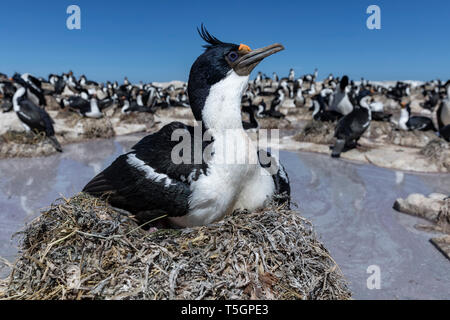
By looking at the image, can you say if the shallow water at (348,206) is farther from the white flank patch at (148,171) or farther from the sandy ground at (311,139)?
the white flank patch at (148,171)

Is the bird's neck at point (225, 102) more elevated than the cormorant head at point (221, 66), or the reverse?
the cormorant head at point (221, 66)

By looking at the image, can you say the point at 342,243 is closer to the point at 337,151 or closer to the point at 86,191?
the point at 86,191

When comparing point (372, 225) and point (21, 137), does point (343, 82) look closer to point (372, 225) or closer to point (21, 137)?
point (372, 225)

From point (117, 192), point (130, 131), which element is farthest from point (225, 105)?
point (130, 131)

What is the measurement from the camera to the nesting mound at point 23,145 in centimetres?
1122

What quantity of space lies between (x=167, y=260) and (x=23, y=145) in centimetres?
1115

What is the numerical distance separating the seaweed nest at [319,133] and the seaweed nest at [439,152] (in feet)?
12.3

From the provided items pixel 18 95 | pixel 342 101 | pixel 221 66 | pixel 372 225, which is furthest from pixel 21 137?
pixel 342 101

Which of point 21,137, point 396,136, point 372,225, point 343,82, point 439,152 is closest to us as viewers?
point 372,225

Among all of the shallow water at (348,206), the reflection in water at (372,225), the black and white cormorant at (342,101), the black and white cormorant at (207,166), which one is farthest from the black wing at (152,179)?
the black and white cormorant at (342,101)

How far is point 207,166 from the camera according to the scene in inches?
111

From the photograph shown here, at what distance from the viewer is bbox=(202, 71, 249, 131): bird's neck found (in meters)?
2.86

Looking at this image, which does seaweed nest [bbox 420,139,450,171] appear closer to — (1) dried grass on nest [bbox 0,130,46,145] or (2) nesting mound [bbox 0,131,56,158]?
(2) nesting mound [bbox 0,131,56,158]

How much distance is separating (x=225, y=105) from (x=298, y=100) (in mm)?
24898
